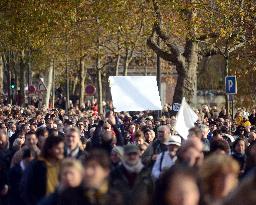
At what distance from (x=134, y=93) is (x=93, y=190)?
628 inches

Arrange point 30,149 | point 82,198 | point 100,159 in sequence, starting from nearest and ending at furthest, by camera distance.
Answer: point 82,198 → point 100,159 → point 30,149

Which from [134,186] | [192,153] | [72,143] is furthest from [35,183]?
[72,143]

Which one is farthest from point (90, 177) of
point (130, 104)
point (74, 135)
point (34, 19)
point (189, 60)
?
point (34, 19)

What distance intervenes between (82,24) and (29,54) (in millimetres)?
7945

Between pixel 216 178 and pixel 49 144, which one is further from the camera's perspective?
pixel 49 144

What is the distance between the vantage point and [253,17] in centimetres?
2923

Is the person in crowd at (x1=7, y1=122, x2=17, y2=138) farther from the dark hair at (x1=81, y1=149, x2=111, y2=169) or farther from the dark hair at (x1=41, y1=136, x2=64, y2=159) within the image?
the dark hair at (x1=81, y1=149, x2=111, y2=169)

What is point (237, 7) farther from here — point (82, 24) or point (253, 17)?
point (82, 24)

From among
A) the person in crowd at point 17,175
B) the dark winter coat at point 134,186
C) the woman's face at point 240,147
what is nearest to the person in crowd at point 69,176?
the dark winter coat at point 134,186

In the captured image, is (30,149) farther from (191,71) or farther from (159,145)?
(191,71)

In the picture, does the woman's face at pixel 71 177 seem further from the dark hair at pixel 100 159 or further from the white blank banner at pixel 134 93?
the white blank banner at pixel 134 93

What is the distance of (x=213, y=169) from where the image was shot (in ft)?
21.5

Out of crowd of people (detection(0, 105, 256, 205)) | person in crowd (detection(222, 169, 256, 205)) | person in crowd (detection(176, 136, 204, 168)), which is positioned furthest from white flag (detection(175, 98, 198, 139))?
person in crowd (detection(222, 169, 256, 205))

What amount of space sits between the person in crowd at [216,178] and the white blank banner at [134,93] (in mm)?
16845
